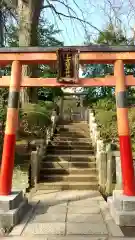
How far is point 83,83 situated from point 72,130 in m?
8.75

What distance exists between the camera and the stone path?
5.46 metres

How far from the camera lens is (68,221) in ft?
20.6

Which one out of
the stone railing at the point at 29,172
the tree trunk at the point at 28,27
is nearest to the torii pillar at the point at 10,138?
the stone railing at the point at 29,172

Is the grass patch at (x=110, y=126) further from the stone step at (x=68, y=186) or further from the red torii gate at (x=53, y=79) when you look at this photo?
the red torii gate at (x=53, y=79)

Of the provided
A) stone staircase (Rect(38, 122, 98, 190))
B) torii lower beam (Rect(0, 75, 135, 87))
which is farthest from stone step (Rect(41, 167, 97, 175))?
torii lower beam (Rect(0, 75, 135, 87))

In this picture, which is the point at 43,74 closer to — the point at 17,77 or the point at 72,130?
the point at 72,130

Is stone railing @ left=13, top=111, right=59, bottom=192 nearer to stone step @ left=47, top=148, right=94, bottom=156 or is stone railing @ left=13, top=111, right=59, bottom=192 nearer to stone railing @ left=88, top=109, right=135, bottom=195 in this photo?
stone step @ left=47, top=148, right=94, bottom=156

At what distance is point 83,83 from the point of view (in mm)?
7199

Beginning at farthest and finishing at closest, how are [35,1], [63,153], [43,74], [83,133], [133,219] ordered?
[43,74]
[83,133]
[35,1]
[63,153]
[133,219]

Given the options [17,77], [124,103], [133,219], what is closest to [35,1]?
[17,77]

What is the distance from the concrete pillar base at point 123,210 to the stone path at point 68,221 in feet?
0.56

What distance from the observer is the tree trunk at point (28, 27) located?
44.3 ft

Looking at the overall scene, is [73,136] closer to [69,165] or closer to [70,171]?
[69,165]

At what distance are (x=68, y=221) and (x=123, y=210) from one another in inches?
47.0
